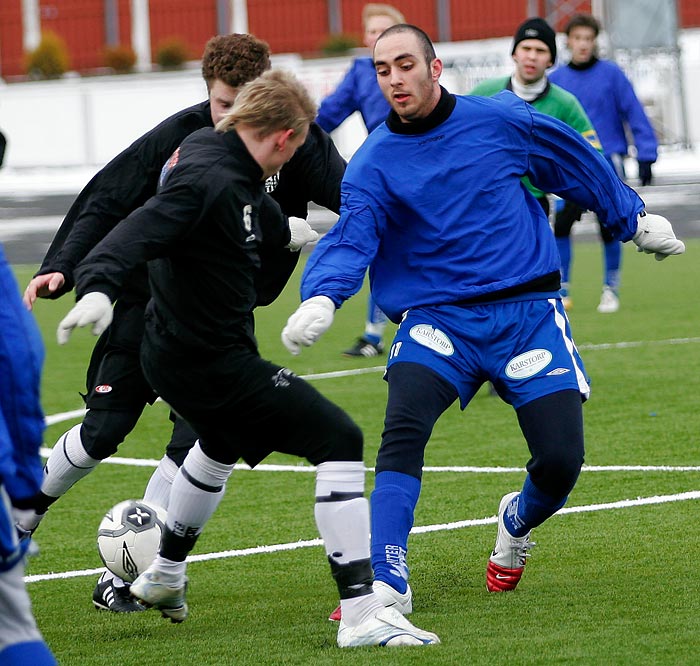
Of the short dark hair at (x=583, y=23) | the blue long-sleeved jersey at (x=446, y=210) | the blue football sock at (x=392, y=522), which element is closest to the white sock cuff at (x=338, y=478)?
the blue football sock at (x=392, y=522)

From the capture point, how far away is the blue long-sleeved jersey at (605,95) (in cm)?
1313

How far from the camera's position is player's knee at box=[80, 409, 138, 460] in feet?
19.4

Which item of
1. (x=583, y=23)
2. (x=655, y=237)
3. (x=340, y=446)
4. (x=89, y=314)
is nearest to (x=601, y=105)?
(x=583, y=23)

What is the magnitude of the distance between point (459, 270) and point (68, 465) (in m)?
1.78

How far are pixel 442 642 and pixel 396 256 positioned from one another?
1.53 metres

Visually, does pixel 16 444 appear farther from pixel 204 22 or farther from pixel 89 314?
pixel 204 22

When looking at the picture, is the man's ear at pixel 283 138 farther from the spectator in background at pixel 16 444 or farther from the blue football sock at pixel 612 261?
the blue football sock at pixel 612 261

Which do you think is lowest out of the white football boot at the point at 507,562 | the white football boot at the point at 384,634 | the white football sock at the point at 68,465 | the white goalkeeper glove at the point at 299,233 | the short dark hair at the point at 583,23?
the white football boot at the point at 507,562

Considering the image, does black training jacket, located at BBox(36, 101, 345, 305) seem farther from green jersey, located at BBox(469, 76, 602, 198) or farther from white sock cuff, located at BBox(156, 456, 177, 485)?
green jersey, located at BBox(469, 76, 602, 198)

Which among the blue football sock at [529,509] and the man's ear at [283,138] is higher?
the man's ear at [283,138]

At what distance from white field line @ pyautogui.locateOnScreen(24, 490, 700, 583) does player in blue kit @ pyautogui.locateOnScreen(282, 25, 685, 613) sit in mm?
970

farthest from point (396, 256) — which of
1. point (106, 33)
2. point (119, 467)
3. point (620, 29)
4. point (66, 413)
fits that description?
point (106, 33)

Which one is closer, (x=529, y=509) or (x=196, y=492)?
(x=196, y=492)

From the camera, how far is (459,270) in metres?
5.50
